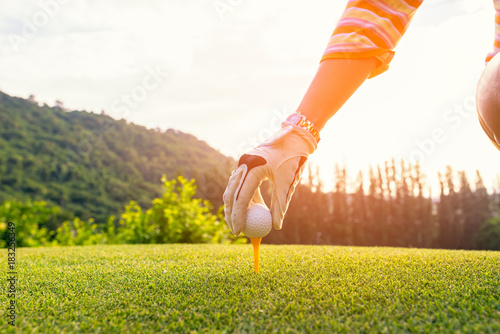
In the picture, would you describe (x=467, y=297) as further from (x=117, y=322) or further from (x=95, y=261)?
(x=95, y=261)

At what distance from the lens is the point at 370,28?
1.80m

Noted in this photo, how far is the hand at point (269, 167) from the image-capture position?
202 cm

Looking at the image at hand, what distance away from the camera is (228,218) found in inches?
84.0

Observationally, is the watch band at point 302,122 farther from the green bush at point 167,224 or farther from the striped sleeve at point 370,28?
the green bush at point 167,224

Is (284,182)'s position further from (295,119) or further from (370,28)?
(370,28)

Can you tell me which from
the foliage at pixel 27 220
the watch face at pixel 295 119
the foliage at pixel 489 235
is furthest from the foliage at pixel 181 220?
the foliage at pixel 489 235

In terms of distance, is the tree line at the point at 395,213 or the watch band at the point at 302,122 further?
the tree line at the point at 395,213

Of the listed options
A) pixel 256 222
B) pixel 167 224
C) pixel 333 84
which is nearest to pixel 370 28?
pixel 333 84

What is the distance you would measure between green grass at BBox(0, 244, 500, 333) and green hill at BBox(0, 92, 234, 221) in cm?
3006

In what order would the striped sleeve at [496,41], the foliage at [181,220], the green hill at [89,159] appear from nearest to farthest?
1. the striped sleeve at [496,41]
2. the foliage at [181,220]
3. the green hill at [89,159]

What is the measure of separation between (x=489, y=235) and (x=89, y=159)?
50064 mm

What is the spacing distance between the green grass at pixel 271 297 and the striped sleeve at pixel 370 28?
118cm

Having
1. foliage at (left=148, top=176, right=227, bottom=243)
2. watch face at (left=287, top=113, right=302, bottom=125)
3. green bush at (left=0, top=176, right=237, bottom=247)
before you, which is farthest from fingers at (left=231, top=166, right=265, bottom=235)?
foliage at (left=148, top=176, right=227, bottom=243)

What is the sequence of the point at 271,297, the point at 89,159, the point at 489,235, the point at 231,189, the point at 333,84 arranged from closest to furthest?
the point at 271,297, the point at 333,84, the point at 231,189, the point at 489,235, the point at 89,159
